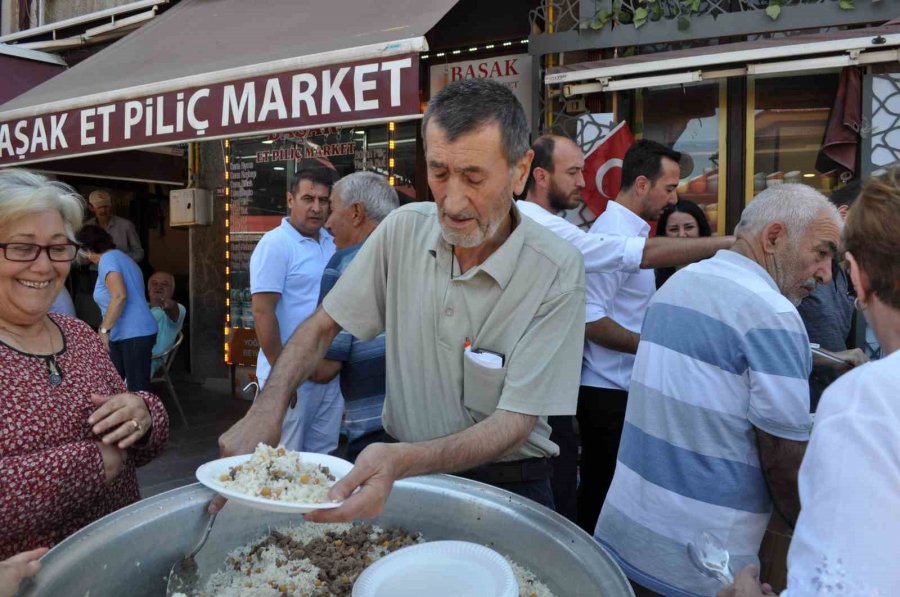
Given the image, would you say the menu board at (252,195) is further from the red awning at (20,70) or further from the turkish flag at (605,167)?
the turkish flag at (605,167)

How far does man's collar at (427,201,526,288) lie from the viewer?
1.73 meters

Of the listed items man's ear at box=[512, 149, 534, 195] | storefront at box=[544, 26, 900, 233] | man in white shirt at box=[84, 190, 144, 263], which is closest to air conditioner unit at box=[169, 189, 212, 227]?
man in white shirt at box=[84, 190, 144, 263]

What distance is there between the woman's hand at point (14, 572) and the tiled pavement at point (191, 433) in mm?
2951

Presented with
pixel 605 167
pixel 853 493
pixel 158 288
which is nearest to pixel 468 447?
pixel 853 493

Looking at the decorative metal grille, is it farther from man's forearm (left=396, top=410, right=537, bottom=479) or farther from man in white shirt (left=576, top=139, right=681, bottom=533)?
man's forearm (left=396, top=410, right=537, bottom=479)

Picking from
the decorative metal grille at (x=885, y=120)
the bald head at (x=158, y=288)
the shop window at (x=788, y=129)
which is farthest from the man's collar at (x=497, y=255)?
the bald head at (x=158, y=288)

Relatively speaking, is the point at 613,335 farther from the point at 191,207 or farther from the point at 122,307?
the point at 191,207

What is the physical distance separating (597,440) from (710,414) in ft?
5.25

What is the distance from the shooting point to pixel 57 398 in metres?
1.73

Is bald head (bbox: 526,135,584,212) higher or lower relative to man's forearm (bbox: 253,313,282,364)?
higher

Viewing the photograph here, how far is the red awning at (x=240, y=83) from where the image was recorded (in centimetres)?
353

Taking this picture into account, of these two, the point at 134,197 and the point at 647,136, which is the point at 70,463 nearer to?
the point at 647,136

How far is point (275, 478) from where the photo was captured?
4.44 ft

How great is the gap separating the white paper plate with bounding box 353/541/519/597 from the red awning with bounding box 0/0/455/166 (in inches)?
99.4
